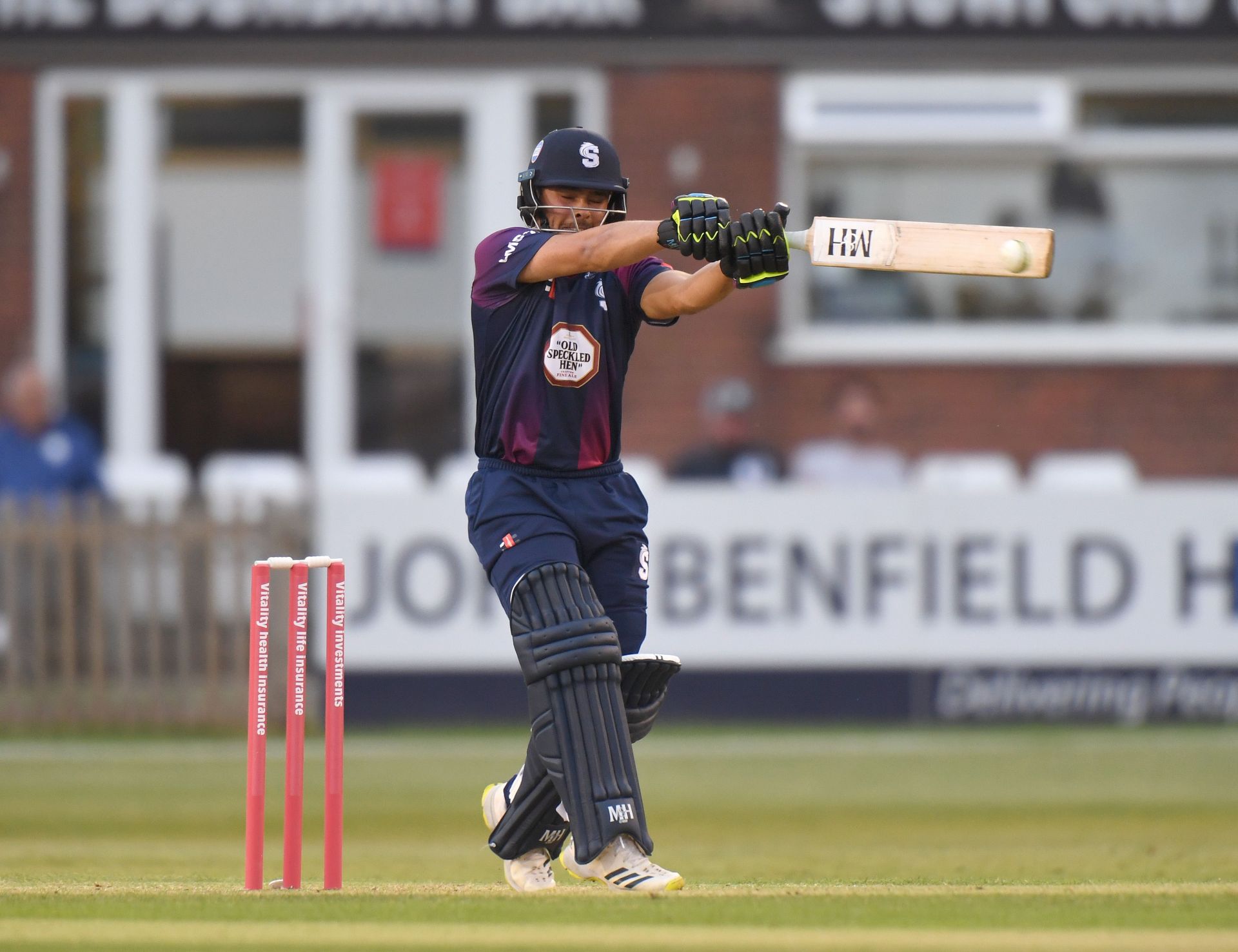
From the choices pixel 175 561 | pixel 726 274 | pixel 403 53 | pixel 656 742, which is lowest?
pixel 656 742

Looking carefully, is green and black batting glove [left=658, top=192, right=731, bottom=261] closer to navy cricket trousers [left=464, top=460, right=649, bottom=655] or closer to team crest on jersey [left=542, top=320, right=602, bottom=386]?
team crest on jersey [left=542, top=320, right=602, bottom=386]

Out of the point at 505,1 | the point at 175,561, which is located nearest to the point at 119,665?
the point at 175,561

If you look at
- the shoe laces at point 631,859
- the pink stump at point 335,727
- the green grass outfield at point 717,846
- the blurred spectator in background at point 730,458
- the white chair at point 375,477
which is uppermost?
the blurred spectator in background at point 730,458

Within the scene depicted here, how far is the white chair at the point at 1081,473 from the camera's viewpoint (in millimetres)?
11102

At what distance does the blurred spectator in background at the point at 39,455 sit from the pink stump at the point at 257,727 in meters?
6.62

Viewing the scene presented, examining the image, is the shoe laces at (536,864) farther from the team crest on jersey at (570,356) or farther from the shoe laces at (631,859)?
the team crest on jersey at (570,356)

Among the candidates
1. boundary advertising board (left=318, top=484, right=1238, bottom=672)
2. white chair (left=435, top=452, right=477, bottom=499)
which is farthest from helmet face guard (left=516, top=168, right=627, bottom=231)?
boundary advertising board (left=318, top=484, right=1238, bottom=672)

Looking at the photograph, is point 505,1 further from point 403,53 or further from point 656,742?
point 656,742

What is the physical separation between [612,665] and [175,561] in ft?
19.9

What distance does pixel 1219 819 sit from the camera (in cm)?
797

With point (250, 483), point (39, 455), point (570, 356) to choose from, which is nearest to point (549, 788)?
point (570, 356)

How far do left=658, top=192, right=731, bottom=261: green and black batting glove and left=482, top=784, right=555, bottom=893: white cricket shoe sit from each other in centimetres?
168

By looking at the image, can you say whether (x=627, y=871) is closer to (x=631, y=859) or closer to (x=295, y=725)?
(x=631, y=859)

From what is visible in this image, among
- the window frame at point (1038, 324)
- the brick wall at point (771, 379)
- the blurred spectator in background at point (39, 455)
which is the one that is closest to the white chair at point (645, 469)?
the brick wall at point (771, 379)
